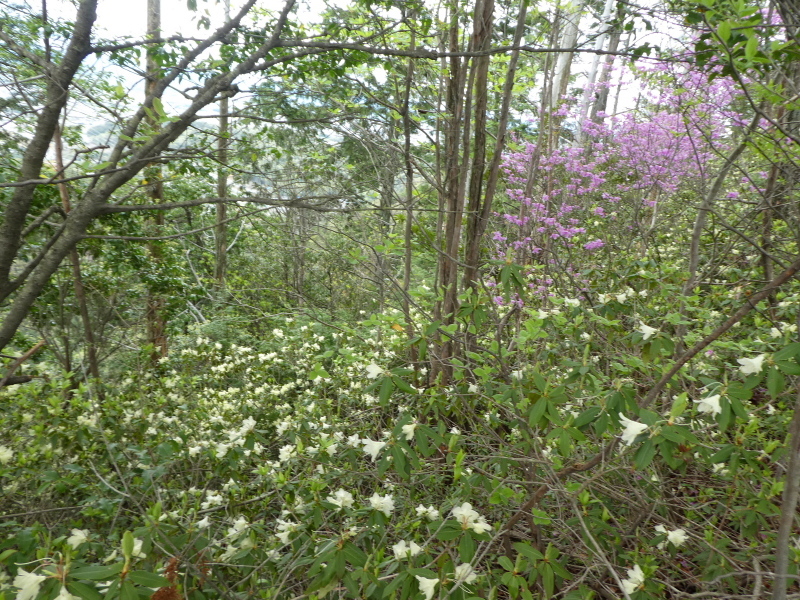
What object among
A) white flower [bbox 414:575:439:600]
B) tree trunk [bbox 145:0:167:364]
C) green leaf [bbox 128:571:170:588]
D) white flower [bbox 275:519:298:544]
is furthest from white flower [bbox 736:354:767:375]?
tree trunk [bbox 145:0:167:364]

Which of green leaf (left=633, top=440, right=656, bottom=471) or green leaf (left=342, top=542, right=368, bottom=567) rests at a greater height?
green leaf (left=633, top=440, right=656, bottom=471)

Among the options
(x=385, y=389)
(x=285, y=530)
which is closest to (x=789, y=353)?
(x=385, y=389)

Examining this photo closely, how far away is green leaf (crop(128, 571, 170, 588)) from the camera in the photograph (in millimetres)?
1163

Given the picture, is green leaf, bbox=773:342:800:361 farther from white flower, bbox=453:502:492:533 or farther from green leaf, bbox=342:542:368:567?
green leaf, bbox=342:542:368:567

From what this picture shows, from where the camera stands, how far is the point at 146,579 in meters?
1.18

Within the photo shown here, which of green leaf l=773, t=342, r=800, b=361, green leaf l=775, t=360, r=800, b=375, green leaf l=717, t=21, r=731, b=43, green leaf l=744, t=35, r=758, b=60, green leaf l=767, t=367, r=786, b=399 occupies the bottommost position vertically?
green leaf l=767, t=367, r=786, b=399

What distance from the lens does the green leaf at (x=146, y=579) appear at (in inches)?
45.8

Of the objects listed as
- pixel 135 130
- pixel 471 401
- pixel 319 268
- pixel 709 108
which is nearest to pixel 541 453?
pixel 471 401


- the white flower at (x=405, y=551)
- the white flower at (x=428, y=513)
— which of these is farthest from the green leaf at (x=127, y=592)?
the white flower at (x=428, y=513)

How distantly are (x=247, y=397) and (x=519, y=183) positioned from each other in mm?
4417

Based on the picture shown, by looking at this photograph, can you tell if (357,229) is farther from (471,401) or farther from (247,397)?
(471,401)

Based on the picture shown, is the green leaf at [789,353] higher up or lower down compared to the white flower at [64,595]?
higher up

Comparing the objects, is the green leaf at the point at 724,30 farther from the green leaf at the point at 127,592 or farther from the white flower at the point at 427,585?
the green leaf at the point at 127,592

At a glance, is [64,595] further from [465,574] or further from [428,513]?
[428,513]
